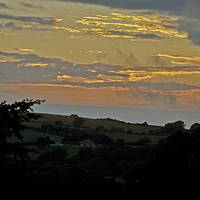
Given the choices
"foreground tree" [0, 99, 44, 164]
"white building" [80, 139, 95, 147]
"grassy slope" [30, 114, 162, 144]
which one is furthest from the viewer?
"grassy slope" [30, 114, 162, 144]

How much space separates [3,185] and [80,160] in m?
81.6

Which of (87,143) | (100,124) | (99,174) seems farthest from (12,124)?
(100,124)

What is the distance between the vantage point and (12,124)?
24828 millimetres

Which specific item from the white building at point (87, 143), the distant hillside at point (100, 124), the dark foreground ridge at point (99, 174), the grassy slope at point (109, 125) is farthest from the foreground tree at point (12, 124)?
the distant hillside at point (100, 124)

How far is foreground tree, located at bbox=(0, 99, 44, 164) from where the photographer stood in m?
24.3

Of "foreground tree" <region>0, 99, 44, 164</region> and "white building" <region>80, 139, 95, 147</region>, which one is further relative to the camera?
"white building" <region>80, 139, 95, 147</region>

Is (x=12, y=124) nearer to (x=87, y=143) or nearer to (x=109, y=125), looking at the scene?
(x=87, y=143)

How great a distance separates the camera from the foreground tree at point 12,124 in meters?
24.3

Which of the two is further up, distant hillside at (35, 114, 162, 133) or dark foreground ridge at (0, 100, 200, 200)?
distant hillside at (35, 114, 162, 133)

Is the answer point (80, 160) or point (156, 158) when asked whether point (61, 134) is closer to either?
point (80, 160)

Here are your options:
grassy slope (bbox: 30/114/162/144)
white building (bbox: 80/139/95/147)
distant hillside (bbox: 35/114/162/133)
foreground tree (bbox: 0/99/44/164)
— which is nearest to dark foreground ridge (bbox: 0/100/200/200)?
foreground tree (bbox: 0/99/44/164)

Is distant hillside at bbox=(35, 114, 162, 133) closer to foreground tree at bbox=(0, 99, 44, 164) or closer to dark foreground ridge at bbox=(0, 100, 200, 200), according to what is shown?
dark foreground ridge at bbox=(0, 100, 200, 200)

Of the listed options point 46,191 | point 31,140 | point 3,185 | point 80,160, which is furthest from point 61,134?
point 3,185

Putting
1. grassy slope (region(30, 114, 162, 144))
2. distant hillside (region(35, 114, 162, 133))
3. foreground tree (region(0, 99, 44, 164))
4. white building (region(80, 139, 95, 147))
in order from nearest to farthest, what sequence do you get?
foreground tree (region(0, 99, 44, 164)) < white building (region(80, 139, 95, 147)) < grassy slope (region(30, 114, 162, 144)) < distant hillside (region(35, 114, 162, 133))
